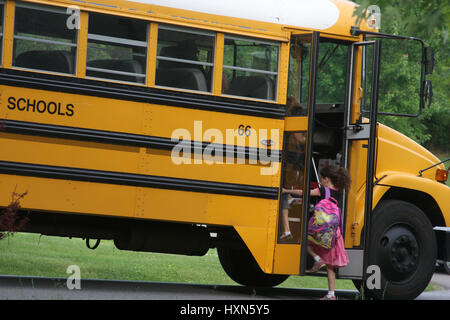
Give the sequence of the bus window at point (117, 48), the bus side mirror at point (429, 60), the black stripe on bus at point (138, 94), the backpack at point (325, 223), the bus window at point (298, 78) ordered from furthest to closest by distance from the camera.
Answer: the bus side mirror at point (429, 60)
the bus window at point (298, 78)
the backpack at point (325, 223)
the bus window at point (117, 48)
the black stripe on bus at point (138, 94)

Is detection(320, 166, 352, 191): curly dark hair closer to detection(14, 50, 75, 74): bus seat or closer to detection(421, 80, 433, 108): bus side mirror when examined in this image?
detection(421, 80, 433, 108): bus side mirror

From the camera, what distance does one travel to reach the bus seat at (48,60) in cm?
739

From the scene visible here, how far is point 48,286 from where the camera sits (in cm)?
834

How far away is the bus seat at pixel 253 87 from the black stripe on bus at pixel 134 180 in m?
0.79

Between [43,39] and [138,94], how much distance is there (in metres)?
0.88

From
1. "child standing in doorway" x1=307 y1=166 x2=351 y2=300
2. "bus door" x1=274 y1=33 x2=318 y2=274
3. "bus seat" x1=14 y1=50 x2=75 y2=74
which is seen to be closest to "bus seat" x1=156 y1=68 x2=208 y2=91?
"bus seat" x1=14 y1=50 x2=75 y2=74

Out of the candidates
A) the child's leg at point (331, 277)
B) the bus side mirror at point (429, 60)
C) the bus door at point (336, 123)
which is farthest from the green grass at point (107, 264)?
the bus side mirror at point (429, 60)

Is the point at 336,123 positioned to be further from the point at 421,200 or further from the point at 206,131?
the point at 206,131

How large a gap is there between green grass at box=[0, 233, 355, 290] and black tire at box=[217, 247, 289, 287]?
1373 millimetres

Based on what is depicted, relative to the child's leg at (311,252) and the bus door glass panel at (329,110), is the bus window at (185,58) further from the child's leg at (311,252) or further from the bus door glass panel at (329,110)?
the child's leg at (311,252)

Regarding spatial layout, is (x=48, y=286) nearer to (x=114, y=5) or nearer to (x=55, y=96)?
(x=55, y=96)

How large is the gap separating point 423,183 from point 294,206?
4.91 ft

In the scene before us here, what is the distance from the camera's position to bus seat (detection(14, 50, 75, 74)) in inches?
291
